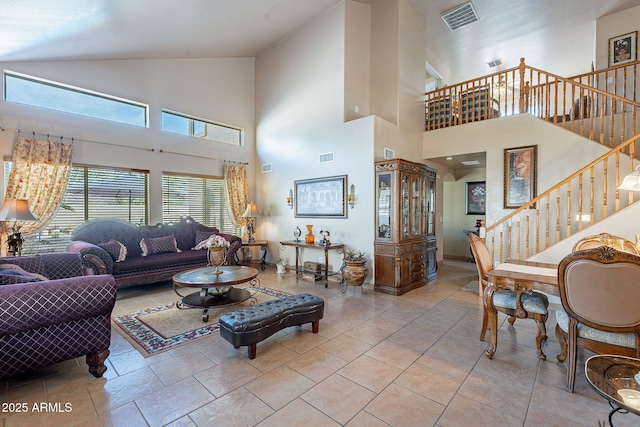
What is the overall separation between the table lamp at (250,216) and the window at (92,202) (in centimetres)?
213

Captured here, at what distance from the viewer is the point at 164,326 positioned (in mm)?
3424

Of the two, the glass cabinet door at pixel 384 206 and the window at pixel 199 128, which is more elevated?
the window at pixel 199 128

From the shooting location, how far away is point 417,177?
529 cm

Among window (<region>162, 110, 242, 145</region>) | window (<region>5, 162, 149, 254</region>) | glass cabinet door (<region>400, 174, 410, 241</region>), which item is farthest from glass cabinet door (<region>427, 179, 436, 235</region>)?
window (<region>5, 162, 149, 254</region>)

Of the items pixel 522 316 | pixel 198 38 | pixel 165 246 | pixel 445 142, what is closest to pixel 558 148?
pixel 445 142

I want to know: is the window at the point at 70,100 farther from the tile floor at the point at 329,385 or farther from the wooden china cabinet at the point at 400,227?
the wooden china cabinet at the point at 400,227

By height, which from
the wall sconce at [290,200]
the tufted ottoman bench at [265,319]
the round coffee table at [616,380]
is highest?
the wall sconce at [290,200]

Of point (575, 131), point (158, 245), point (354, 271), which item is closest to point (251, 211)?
point (158, 245)

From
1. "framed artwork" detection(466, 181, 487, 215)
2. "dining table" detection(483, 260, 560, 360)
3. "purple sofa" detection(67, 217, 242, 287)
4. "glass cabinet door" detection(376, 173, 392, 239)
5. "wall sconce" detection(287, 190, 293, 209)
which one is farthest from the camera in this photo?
"framed artwork" detection(466, 181, 487, 215)

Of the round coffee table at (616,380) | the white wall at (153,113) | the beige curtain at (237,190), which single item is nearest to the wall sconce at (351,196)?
the beige curtain at (237,190)

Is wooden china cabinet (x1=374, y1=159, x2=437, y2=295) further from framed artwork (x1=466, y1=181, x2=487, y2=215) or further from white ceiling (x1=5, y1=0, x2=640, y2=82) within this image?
white ceiling (x1=5, y1=0, x2=640, y2=82)

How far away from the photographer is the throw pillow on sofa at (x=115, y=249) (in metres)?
4.58

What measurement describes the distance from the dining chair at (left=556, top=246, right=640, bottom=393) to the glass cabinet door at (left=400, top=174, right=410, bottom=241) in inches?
111

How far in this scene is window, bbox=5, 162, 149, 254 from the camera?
4.68m
